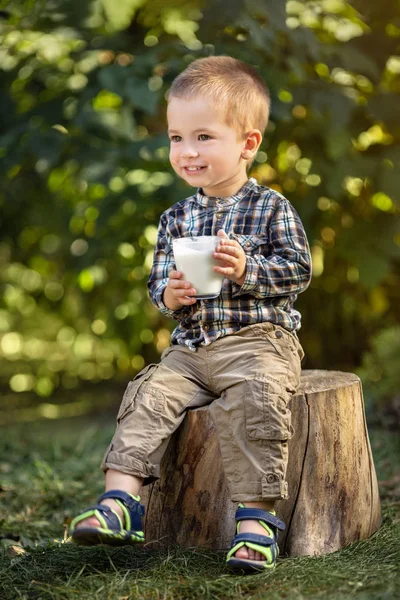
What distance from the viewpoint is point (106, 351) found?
22.6 feet

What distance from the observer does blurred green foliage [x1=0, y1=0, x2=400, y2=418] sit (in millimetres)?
3822

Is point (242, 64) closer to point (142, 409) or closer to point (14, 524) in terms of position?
point (142, 409)

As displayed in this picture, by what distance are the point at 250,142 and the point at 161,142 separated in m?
1.25

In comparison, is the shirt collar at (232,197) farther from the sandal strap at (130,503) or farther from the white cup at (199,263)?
the sandal strap at (130,503)

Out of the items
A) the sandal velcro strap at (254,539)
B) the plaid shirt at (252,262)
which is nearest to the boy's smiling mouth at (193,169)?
the plaid shirt at (252,262)

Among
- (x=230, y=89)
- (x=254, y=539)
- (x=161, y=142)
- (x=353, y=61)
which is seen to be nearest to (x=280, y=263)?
(x=230, y=89)

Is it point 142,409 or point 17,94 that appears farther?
point 17,94

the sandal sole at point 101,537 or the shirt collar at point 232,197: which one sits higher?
the shirt collar at point 232,197

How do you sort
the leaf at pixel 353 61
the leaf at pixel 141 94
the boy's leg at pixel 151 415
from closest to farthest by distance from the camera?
the boy's leg at pixel 151 415, the leaf at pixel 141 94, the leaf at pixel 353 61

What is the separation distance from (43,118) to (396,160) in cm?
181

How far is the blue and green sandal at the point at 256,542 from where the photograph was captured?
88.1 inches

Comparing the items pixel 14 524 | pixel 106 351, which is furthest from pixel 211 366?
pixel 106 351

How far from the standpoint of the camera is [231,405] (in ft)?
7.93

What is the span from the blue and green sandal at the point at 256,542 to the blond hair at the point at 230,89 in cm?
111
